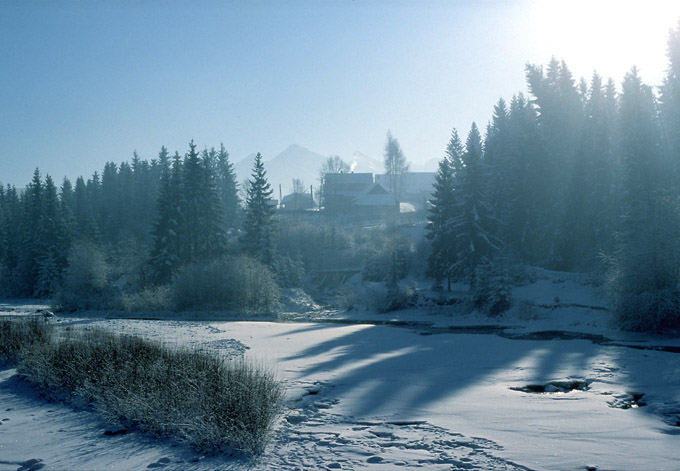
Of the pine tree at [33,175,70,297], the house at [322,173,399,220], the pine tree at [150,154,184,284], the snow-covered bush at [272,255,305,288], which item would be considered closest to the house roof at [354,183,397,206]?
the house at [322,173,399,220]

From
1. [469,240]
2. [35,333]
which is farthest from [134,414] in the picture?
[469,240]

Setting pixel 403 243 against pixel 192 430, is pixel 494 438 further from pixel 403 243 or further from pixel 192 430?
pixel 403 243

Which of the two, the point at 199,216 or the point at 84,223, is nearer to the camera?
the point at 199,216

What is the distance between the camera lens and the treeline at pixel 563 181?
35.2 metres

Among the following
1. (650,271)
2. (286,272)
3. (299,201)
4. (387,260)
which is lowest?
(650,271)

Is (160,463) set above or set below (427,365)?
above

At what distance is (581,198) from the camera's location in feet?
132

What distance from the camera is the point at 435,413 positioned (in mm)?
10648

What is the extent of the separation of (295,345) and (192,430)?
13356 mm

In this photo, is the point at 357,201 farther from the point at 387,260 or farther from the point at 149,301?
the point at 149,301

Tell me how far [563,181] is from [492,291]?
1374cm

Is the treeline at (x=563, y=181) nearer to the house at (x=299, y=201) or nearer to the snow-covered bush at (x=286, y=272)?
the snow-covered bush at (x=286, y=272)

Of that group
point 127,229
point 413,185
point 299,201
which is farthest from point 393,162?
point 127,229

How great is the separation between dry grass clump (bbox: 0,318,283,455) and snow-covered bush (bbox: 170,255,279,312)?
25.3 metres
